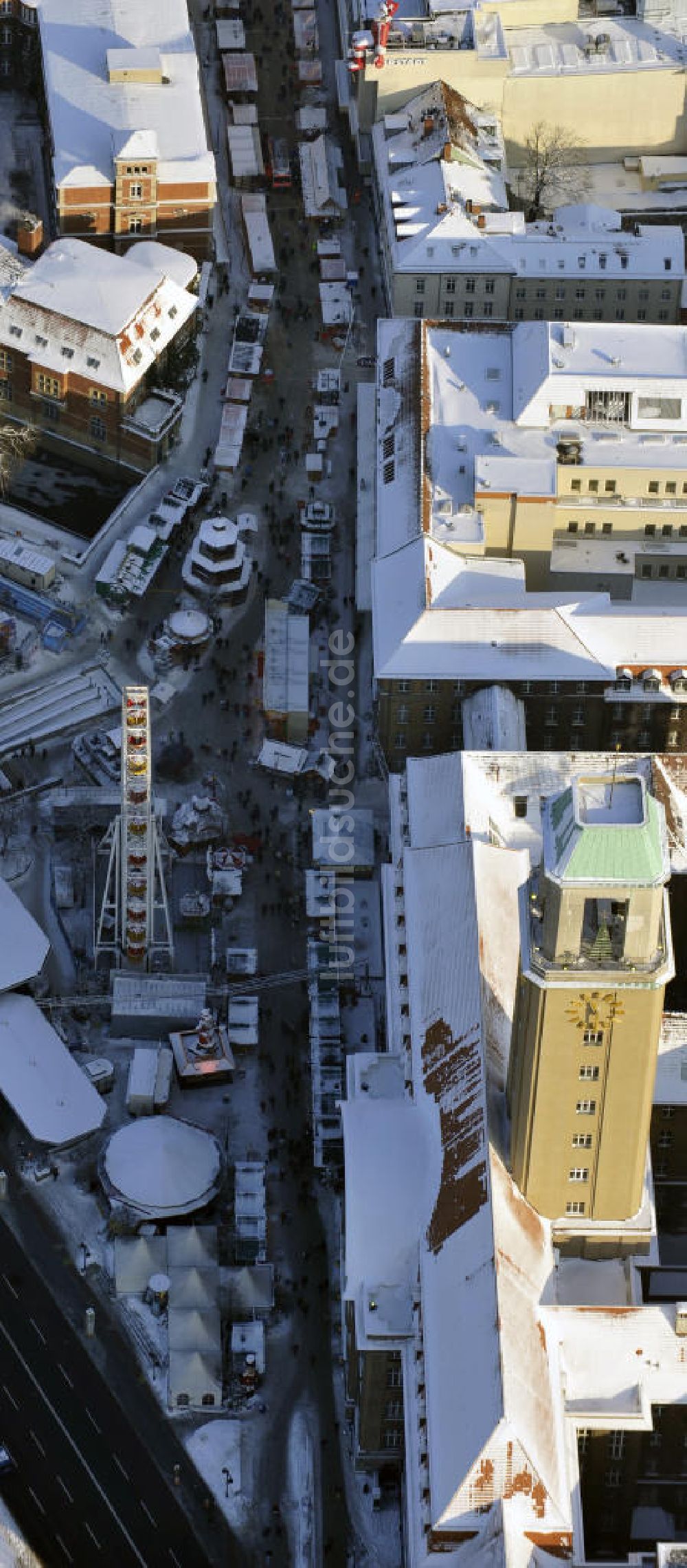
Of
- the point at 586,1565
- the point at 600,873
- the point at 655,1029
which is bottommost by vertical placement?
the point at 586,1565

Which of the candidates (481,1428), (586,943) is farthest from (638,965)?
(481,1428)

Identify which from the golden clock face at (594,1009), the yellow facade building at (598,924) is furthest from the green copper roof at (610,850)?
the golden clock face at (594,1009)

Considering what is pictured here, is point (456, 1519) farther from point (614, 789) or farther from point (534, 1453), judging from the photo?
point (614, 789)

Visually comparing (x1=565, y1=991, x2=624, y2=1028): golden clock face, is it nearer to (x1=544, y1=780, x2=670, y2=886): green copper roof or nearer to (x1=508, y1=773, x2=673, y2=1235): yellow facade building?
(x1=508, y1=773, x2=673, y2=1235): yellow facade building

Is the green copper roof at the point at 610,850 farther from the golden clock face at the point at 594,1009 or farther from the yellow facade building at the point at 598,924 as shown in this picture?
the golden clock face at the point at 594,1009

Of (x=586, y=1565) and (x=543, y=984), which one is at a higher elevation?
(x=543, y=984)

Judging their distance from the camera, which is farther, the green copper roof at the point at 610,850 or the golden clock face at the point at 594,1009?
the golden clock face at the point at 594,1009
